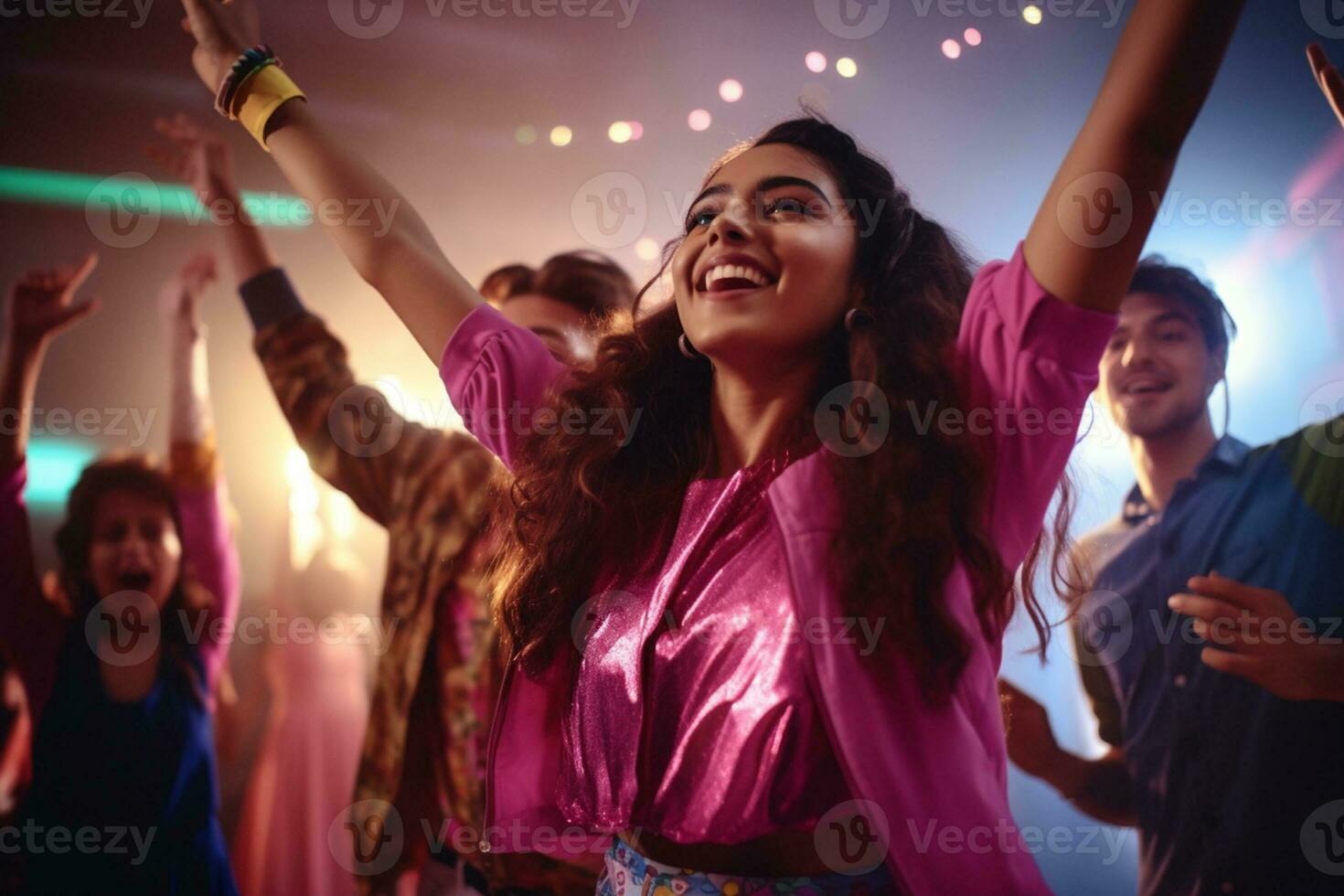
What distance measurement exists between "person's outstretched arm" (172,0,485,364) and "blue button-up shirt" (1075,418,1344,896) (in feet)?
4.46

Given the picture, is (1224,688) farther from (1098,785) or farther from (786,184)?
(786,184)

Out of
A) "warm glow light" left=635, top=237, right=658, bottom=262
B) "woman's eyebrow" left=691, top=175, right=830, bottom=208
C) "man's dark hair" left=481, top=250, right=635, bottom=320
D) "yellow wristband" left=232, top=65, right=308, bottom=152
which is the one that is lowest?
"woman's eyebrow" left=691, top=175, right=830, bottom=208

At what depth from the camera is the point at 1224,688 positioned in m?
1.69

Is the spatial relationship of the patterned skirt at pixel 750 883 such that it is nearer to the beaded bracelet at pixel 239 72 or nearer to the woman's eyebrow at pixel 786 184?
the woman's eyebrow at pixel 786 184

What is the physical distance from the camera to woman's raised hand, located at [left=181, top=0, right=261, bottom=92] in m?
1.35

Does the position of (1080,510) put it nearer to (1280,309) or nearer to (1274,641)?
(1274,641)

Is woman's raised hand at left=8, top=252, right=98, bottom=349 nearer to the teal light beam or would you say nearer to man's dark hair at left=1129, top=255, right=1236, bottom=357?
the teal light beam

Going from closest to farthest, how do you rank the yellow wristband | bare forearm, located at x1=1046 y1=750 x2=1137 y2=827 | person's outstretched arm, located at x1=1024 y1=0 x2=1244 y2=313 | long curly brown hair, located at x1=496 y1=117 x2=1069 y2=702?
person's outstretched arm, located at x1=1024 y1=0 x2=1244 y2=313 < long curly brown hair, located at x1=496 y1=117 x2=1069 y2=702 < the yellow wristband < bare forearm, located at x1=1046 y1=750 x2=1137 y2=827

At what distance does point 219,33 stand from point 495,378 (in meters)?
0.70

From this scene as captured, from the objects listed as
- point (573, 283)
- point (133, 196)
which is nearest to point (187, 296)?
point (133, 196)

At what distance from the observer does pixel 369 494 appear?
2.13m

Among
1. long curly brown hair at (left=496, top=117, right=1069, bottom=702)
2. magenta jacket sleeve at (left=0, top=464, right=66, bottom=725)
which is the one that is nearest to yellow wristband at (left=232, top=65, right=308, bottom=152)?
long curly brown hair at (left=496, top=117, right=1069, bottom=702)

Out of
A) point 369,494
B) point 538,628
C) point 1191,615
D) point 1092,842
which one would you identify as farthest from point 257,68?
point 1092,842

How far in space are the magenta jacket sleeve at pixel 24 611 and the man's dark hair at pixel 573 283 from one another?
1175 mm
